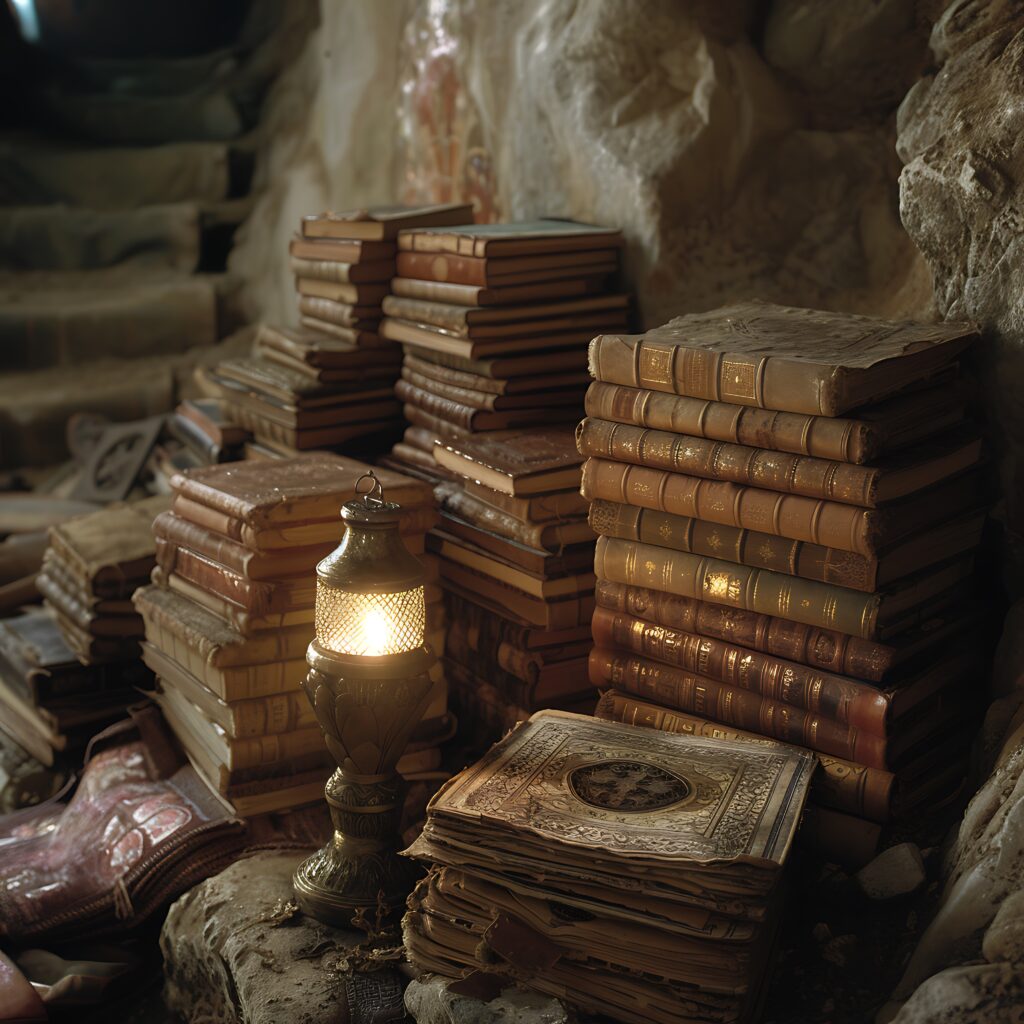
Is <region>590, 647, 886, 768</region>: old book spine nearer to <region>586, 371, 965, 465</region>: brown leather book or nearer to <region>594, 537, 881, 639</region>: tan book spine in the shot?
<region>594, 537, 881, 639</region>: tan book spine

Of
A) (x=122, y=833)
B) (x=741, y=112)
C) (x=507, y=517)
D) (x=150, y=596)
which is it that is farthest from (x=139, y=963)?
(x=741, y=112)

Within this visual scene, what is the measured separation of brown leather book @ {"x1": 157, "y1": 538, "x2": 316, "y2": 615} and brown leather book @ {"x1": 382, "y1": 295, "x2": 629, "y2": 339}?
0.95 m

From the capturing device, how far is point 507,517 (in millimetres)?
3514

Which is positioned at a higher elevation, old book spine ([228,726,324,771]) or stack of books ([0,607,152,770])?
old book spine ([228,726,324,771])

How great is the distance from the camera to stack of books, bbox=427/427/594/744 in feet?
11.2

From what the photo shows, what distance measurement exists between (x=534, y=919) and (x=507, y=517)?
143cm

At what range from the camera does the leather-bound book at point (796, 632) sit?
2582 mm

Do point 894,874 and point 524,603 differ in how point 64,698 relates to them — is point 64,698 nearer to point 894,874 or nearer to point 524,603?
point 524,603

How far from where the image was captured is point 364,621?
9.16 feet

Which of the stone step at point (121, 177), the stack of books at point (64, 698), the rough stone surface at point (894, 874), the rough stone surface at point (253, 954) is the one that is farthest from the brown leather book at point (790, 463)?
the stone step at point (121, 177)

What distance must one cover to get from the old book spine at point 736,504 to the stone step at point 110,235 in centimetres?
576

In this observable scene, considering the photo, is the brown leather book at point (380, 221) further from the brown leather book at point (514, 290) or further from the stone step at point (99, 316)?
the stone step at point (99, 316)

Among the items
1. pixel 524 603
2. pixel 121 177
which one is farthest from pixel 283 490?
pixel 121 177

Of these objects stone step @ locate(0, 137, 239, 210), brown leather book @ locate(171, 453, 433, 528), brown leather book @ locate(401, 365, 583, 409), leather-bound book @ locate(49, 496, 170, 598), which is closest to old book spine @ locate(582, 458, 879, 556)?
brown leather book @ locate(171, 453, 433, 528)
